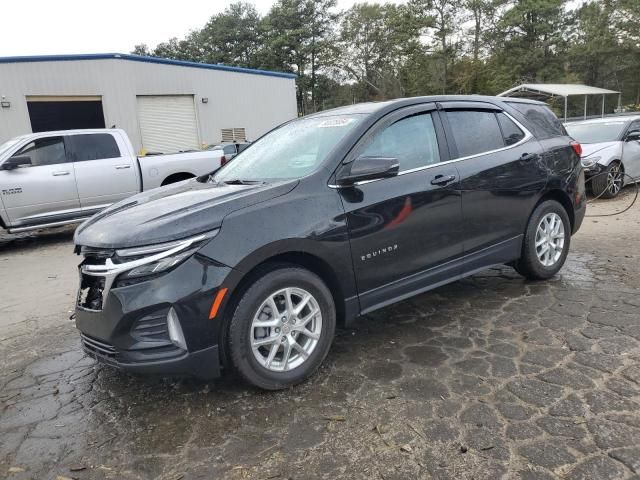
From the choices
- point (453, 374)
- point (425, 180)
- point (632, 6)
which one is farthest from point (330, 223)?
point (632, 6)

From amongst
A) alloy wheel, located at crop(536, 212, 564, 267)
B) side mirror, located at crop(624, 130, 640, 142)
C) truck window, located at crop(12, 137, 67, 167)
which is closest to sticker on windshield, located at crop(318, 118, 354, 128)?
alloy wheel, located at crop(536, 212, 564, 267)

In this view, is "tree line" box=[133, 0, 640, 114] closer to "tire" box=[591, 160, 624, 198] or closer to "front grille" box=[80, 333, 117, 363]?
"tire" box=[591, 160, 624, 198]

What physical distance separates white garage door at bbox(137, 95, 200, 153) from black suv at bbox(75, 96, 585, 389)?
15521mm

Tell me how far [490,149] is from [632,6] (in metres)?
42.8

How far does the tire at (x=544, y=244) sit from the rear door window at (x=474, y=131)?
787 millimetres

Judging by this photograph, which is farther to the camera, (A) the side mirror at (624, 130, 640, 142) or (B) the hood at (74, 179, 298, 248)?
(A) the side mirror at (624, 130, 640, 142)

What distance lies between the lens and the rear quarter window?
474 cm

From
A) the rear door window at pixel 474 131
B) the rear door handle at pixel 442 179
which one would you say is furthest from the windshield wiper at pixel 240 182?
the rear door window at pixel 474 131

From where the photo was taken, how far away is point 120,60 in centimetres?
1730

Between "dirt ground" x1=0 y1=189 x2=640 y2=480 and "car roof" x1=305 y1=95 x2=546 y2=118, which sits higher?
"car roof" x1=305 y1=95 x2=546 y2=118

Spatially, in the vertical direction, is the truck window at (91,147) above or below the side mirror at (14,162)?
above

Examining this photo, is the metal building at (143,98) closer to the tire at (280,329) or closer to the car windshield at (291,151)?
the car windshield at (291,151)

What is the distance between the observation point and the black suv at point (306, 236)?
9.00 ft

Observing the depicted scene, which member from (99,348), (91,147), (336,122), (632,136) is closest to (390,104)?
(336,122)
